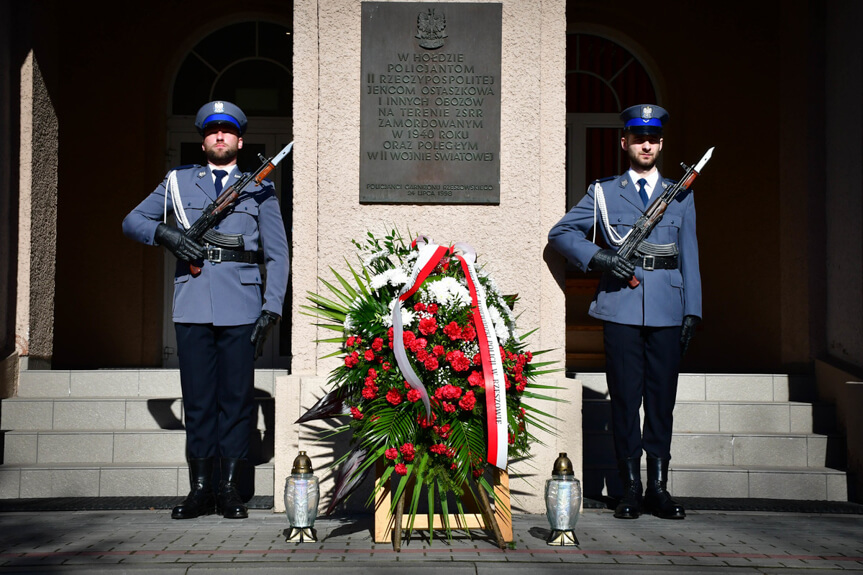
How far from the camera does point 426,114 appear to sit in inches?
228

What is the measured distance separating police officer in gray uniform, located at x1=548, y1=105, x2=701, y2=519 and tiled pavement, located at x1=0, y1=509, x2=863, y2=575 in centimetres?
41

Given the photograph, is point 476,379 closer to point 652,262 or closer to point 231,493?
point 652,262

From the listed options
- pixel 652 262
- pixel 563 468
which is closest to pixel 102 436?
pixel 563 468

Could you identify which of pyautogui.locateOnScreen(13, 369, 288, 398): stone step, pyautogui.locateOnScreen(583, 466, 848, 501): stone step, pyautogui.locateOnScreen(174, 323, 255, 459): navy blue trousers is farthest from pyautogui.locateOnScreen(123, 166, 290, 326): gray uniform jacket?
pyautogui.locateOnScreen(583, 466, 848, 501): stone step

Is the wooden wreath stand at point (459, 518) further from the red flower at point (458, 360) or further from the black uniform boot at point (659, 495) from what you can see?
the black uniform boot at point (659, 495)

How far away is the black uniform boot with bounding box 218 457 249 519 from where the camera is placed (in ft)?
17.3

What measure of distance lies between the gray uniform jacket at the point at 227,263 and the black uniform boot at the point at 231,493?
30.8 inches

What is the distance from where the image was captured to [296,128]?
19.1 ft

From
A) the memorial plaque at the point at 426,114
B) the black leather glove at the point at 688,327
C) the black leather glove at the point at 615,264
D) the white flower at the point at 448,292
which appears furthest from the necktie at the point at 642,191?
the white flower at the point at 448,292

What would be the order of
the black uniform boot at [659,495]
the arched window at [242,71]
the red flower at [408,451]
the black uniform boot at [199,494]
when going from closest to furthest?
the red flower at [408,451]
the black uniform boot at [199,494]
the black uniform boot at [659,495]
the arched window at [242,71]

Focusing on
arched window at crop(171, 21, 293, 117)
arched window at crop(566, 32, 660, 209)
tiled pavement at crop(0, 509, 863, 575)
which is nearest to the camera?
tiled pavement at crop(0, 509, 863, 575)

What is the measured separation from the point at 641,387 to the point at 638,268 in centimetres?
68

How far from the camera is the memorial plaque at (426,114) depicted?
5.79 meters

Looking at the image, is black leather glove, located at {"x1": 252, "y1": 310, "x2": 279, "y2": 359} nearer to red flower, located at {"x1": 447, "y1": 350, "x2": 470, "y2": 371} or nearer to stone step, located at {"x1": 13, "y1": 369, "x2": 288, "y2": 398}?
red flower, located at {"x1": 447, "y1": 350, "x2": 470, "y2": 371}
